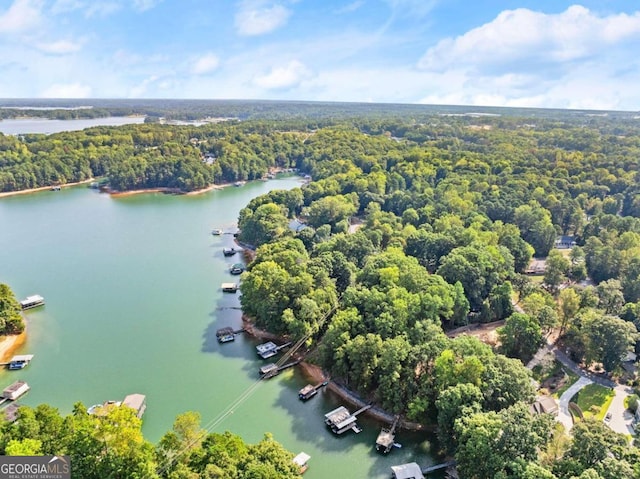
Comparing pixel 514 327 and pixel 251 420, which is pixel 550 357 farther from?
pixel 251 420

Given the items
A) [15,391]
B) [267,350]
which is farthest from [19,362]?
[267,350]

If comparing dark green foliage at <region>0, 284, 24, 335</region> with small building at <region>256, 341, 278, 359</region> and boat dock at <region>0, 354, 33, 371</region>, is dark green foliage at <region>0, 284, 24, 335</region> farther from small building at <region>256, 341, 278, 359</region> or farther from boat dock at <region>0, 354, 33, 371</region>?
small building at <region>256, 341, 278, 359</region>

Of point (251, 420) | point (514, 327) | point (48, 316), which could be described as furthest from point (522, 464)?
point (48, 316)

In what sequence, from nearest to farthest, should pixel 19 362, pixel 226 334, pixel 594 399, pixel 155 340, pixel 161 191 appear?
pixel 594 399 < pixel 19 362 < pixel 155 340 < pixel 226 334 < pixel 161 191

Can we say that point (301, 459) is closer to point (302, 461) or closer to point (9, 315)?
point (302, 461)

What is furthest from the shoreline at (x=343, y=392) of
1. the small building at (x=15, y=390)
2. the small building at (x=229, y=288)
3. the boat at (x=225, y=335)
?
the small building at (x=15, y=390)

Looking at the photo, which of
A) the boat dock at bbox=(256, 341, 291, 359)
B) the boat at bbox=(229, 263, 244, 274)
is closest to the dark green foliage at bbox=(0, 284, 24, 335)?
the boat at bbox=(229, 263, 244, 274)

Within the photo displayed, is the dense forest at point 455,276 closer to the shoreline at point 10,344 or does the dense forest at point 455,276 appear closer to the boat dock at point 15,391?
the boat dock at point 15,391
